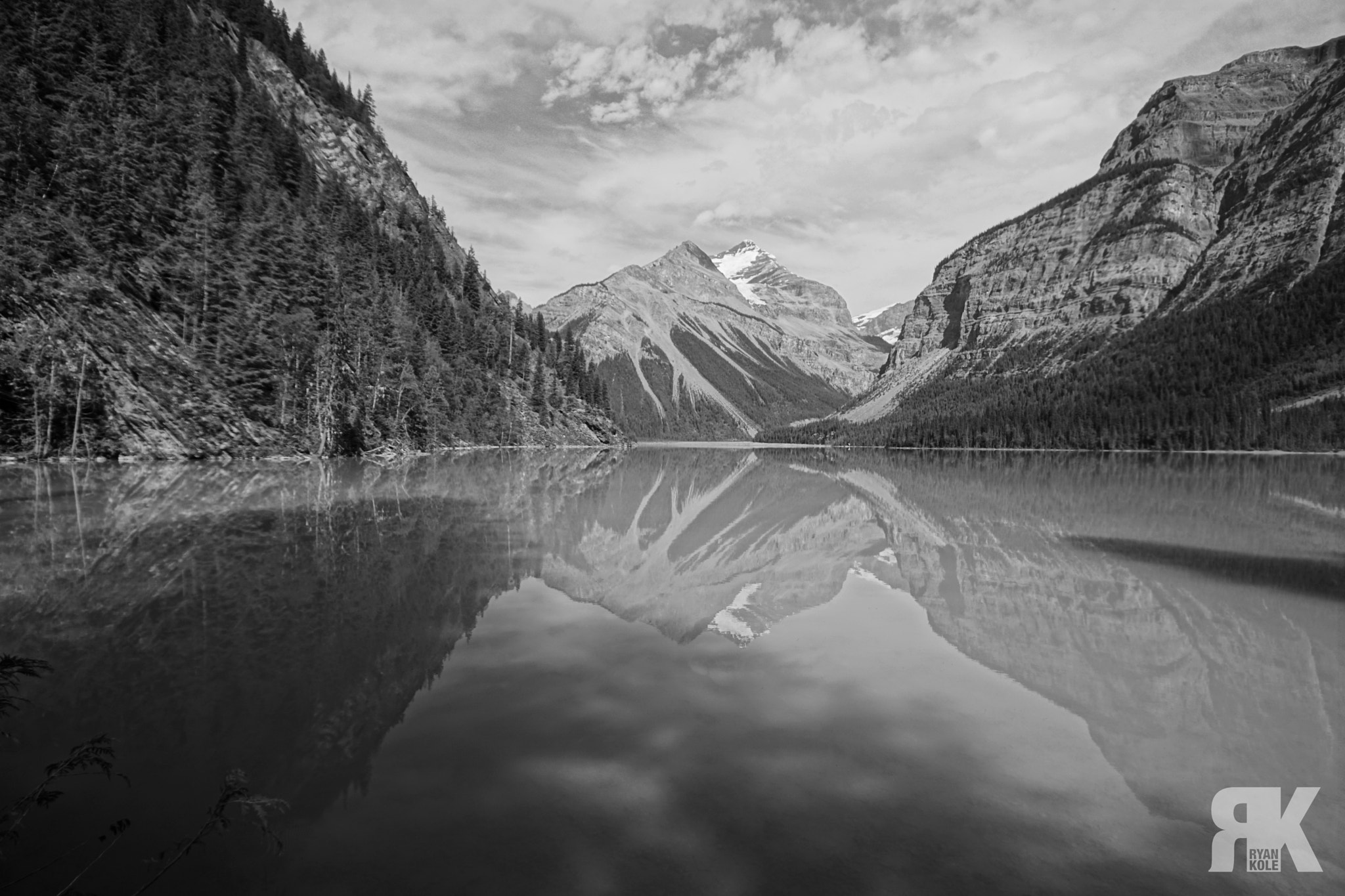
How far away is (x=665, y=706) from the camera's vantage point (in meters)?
8.18

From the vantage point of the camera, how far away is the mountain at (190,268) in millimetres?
39094

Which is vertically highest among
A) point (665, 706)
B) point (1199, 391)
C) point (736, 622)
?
point (1199, 391)

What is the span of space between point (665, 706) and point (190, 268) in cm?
5520

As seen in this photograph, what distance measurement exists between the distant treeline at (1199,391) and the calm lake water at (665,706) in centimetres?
11897

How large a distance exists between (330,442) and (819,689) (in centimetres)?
5594

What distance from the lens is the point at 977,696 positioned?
28.8 feet

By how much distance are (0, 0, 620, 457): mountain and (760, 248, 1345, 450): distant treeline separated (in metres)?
107

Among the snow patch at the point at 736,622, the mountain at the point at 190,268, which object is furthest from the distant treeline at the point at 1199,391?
the snow patch at the point at 736,622

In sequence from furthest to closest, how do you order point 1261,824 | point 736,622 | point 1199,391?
point 1199,391, point 736,622, point 1261,824

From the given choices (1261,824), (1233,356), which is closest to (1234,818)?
(1261,824)

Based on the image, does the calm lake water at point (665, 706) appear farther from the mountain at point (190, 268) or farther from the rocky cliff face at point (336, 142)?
the rocky cliff face at point (336, 142)

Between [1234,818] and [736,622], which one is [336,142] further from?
[1234,818]

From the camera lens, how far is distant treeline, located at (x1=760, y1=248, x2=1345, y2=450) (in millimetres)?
111438

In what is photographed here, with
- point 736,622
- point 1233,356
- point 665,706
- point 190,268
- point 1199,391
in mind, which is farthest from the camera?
point 1233,356
